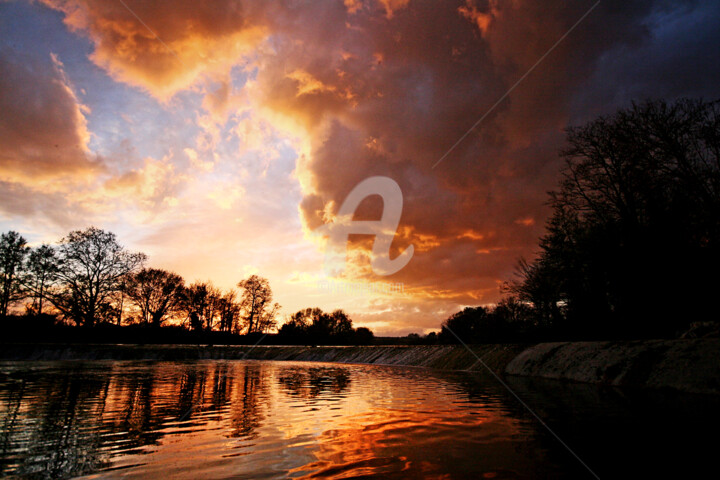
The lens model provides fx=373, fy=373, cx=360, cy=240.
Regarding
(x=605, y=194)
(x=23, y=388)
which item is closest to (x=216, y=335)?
(x=23, y=388)

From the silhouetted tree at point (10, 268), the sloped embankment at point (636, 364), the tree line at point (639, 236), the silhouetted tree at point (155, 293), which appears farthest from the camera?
the silhouetted tree at point (155, 293)

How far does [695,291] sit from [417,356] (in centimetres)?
1450

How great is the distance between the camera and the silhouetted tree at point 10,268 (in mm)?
37469

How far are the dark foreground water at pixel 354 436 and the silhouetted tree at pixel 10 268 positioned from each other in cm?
3971

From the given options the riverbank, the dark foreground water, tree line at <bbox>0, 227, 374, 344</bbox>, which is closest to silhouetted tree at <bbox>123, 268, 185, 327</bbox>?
tree line at <bbox>0, 227, 374, 344</bbox>

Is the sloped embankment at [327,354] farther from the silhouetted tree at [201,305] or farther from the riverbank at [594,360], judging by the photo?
the silhouetted tree at [201,305]

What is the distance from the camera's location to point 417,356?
79.5ft

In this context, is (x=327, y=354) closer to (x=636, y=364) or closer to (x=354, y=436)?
(x=636, y=364)

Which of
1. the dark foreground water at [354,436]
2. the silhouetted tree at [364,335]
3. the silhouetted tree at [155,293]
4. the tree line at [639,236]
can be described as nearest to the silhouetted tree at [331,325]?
the silhouetted tree at [364,335]

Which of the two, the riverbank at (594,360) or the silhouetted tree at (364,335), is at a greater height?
the silhouetted tree at (364,335)

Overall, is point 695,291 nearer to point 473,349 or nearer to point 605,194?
point 605,194

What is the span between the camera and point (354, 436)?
4871 millimetres

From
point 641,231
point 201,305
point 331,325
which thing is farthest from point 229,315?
point 641,231

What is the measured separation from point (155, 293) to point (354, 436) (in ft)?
188
